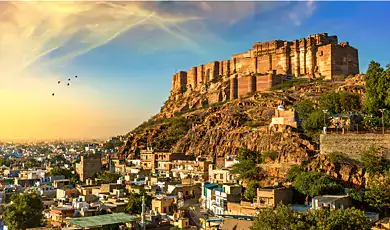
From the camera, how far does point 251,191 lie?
71.3 ft

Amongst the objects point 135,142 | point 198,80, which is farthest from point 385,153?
point 198,80

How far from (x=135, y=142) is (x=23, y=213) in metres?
26.0

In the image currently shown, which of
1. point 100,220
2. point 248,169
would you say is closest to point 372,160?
point 248,169

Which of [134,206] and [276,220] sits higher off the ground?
[276,220]

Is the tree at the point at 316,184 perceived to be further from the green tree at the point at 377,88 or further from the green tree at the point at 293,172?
the green tree at the point at 377,88

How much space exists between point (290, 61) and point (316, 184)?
33.1 m

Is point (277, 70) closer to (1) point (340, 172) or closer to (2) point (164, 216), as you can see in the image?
(1) point (340, 172)

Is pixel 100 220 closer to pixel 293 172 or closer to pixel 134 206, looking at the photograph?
pixel 134 206

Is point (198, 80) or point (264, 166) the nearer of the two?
point (264, 166)

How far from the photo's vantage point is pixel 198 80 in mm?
64188

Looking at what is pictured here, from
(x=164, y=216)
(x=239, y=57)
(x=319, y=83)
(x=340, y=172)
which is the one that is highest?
(x=239, y=57)

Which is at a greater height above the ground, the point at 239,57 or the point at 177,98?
the point at 239,57

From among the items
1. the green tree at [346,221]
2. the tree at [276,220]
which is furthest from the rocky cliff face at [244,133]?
the tree at [276,220]

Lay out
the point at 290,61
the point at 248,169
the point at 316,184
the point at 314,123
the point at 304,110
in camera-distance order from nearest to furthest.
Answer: the point at 316,184, the point at 248,169, the point at 314,123, the point at 304,110, the point at 290,61
